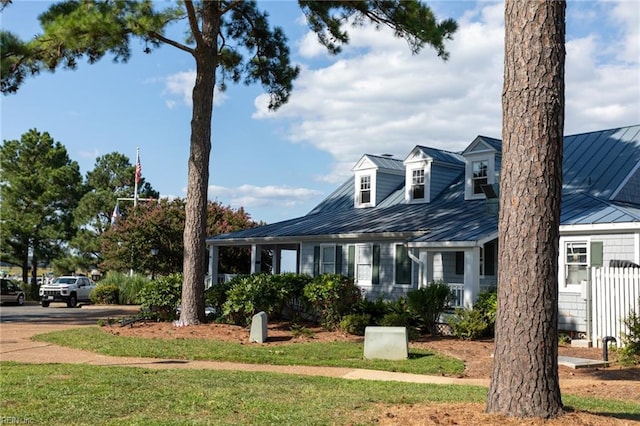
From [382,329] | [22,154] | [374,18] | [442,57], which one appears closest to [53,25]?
[374,18]

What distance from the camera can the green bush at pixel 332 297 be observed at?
18109 millimetres

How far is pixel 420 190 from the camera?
25594mm

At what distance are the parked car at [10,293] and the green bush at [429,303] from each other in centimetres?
2560

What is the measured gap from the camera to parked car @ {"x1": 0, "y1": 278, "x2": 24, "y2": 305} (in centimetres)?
3519

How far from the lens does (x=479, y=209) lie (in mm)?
21875

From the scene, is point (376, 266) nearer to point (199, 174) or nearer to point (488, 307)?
point (488, 307)

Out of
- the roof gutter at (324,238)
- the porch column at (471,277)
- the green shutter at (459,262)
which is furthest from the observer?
the green shutter at (459,262)

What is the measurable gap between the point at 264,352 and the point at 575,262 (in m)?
8.82

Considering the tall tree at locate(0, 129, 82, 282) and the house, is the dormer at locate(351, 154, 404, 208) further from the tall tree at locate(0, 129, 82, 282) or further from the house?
the tall tree at locate(0, 129, 82, 282)

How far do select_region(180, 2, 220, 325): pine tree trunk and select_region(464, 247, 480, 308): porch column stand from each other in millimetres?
7155

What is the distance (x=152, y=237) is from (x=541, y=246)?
30795 mm

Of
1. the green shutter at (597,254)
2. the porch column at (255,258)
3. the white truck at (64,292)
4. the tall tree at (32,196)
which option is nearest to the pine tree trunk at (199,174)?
the porch column at (255,258)

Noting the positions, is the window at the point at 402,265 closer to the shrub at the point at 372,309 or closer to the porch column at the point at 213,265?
the shrub at the point at 372,309

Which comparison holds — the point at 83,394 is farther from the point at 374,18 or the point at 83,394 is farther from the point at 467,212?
the point at 467,212
